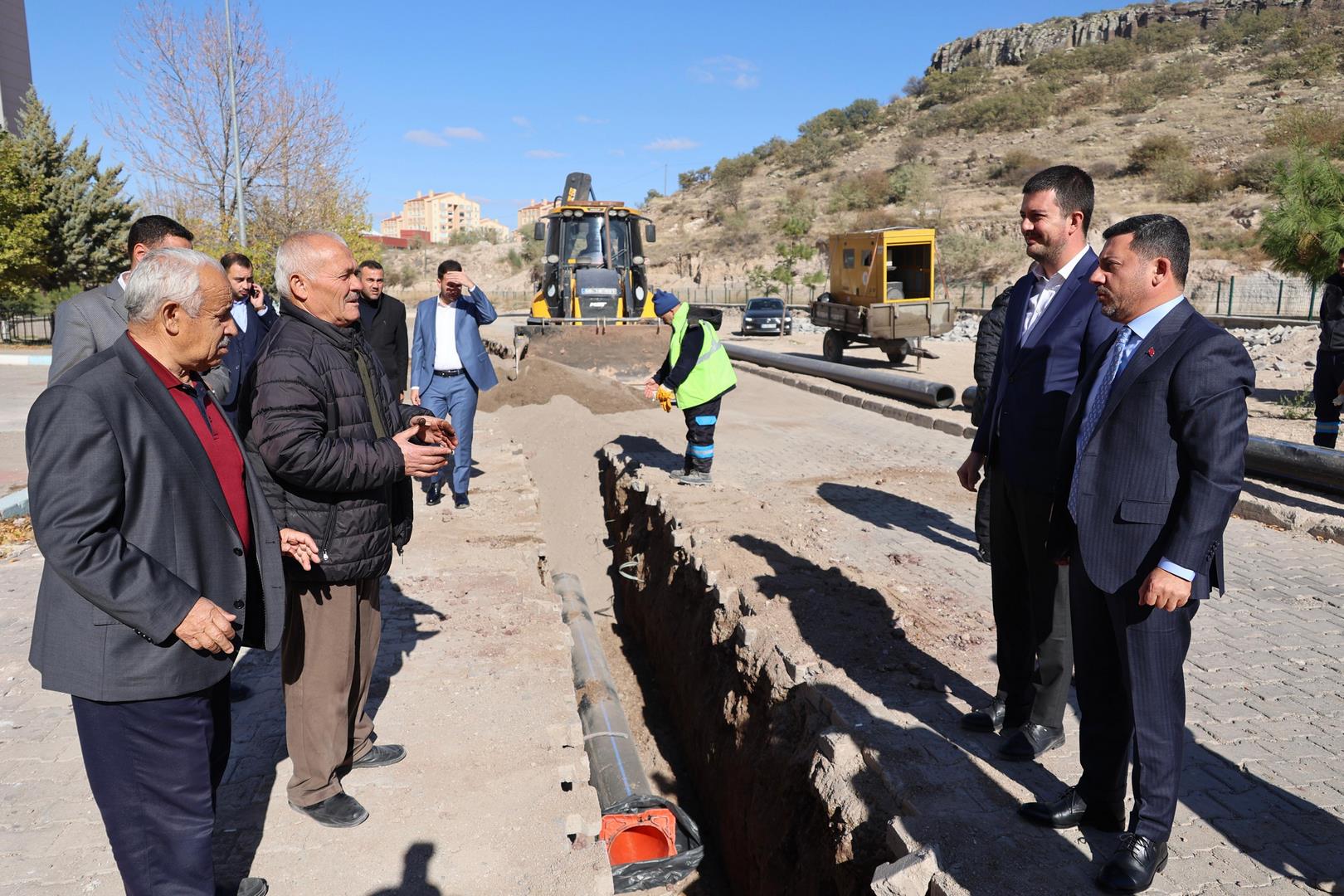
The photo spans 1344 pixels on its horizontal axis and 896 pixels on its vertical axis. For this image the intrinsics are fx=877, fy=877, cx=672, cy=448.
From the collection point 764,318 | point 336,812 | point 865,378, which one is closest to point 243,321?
point 336,812

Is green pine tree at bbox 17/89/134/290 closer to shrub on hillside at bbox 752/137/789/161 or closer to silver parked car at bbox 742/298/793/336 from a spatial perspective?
silver parked car at bbox 742/298/793/336

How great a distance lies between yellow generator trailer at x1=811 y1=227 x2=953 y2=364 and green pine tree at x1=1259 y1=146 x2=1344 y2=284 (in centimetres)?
600

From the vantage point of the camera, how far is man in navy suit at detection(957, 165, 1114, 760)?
350cm

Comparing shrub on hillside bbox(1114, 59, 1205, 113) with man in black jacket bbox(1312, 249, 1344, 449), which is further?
shrub on hillside bbox(1114, 59, 1205, 113)

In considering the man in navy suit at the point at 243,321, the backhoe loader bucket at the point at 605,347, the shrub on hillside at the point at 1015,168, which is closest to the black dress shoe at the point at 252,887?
the man in navy suit at the point at 243,321

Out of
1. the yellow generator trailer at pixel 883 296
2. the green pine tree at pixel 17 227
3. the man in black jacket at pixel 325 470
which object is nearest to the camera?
the man in black jacket at pixel 325 470

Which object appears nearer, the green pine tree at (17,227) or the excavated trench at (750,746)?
the excavated trench at (750,746)

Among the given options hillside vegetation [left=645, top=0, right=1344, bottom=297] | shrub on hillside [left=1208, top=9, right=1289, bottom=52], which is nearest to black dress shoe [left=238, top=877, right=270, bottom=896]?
hillside vegetation [left=645, top=0, right=1344, bottom=297]

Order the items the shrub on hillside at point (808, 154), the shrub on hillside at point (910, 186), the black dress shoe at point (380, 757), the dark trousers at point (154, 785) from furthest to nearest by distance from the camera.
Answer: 1. the shrub on hillside at point (808, 154)
2. the shrub on hillside at point (910, 186)
3. the black dress shoe at point (380, 757)
4. the dark trousers at point (154, 785)

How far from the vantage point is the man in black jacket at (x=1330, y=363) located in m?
8.70

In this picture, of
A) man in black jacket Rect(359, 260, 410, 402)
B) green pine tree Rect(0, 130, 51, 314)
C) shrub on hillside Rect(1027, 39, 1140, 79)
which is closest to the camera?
man in black jacket Rect(359, 260, 410, 402)

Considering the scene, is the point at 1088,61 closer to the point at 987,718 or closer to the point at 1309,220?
the point at 1309,220

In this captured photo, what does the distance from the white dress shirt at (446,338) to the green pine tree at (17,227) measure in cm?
1949

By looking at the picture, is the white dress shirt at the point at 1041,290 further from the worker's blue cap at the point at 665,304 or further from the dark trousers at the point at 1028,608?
the worker's blue cap at the point at 665,304
